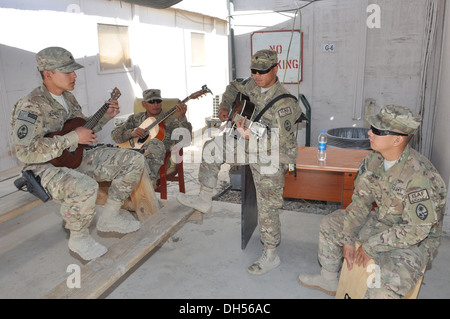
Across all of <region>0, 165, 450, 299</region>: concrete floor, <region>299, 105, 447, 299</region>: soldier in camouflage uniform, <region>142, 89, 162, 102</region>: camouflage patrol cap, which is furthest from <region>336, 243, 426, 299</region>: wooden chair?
<region>142, 89, 162, 102</region>: camouflage patrol cap

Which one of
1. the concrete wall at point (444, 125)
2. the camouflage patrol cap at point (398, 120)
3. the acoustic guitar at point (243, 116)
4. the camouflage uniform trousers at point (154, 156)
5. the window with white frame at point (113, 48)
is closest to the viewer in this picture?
the camouflage patrol cap at point (398, 120)

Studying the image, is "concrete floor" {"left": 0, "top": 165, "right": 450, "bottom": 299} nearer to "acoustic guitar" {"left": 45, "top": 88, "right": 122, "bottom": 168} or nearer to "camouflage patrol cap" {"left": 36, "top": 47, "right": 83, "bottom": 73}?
"acoustic guitar" {"left": 45, "top": 88, "right": 122, "bottom": 168}

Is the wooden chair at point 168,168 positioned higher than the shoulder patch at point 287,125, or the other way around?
the shoulder patch at point 287,125

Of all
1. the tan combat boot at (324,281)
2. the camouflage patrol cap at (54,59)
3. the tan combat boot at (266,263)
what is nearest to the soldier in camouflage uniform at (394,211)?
the tan combat boot at (324,281)

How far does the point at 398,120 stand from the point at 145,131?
3.23 meters

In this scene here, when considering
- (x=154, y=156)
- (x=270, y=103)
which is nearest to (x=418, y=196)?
(x=270, y=103)

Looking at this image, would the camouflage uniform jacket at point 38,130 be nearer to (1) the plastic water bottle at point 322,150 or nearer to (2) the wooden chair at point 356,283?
(2) the wooden chair at point 356,283

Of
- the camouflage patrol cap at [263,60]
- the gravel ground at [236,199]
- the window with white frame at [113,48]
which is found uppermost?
the window with white frame at [113,48]

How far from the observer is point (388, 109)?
8.43 feet

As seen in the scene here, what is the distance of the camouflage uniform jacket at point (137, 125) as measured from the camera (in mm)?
4949

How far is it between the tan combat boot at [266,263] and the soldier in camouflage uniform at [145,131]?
182 cm

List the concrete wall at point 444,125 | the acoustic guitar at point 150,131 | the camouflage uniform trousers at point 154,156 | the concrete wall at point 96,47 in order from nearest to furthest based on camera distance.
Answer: the concrete wall at point 444,125 → the camouflage uniform trousers at point 154,156 → the acoustic guitar at point 150,131 → the concrete wall at point 96,47

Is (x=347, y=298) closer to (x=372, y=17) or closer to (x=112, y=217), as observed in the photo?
(x=112, y=217)

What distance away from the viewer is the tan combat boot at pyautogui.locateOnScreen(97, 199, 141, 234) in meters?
3.46
